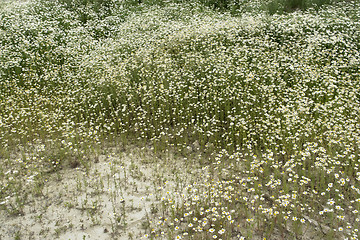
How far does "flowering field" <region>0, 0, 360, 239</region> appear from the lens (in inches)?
164

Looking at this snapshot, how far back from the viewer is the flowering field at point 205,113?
4168 millimetres

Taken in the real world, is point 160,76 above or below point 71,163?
above

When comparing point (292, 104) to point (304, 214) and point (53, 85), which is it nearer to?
point (304, 214)

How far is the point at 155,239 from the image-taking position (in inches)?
152

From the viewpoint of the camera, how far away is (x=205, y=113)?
6441 millimetres

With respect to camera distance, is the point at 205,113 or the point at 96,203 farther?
the point at 205,113

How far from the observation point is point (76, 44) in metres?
10.1

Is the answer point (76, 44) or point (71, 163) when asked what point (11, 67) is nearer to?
point (76, 44)

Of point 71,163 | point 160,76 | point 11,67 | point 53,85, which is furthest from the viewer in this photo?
point 11,67

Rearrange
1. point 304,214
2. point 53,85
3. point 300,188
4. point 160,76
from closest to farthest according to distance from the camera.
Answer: point 304,214 → point 300,188 → point 160,76 → point 53,85

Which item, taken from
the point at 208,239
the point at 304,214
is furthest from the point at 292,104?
the point at 208,239

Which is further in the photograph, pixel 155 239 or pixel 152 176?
pixel 152 176

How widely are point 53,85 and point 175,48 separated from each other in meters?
3.66

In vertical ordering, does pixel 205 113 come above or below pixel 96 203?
above
